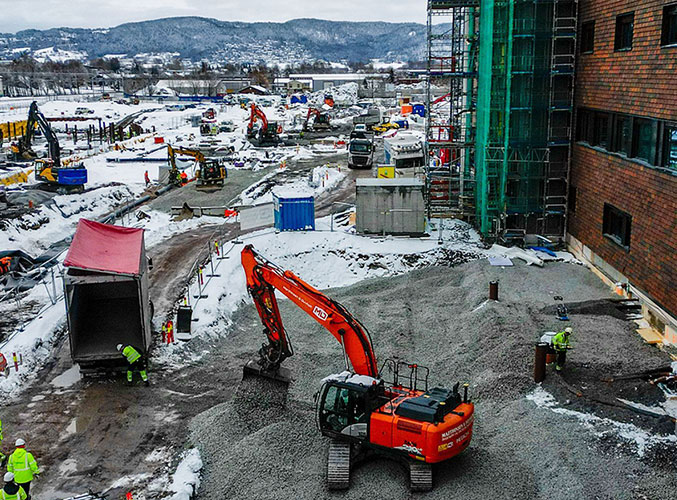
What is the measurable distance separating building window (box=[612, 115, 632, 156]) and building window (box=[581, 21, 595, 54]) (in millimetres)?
3628

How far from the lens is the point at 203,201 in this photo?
41.7 metres

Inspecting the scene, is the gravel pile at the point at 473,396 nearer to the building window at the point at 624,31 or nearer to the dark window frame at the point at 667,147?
the dark window frame at the point at 667,147

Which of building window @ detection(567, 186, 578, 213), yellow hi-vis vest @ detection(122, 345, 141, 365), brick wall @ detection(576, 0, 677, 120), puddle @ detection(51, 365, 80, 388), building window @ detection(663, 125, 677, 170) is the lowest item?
puddle @ detection(51, 365, 80, 388)

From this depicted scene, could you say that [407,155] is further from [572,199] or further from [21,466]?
[21,466]

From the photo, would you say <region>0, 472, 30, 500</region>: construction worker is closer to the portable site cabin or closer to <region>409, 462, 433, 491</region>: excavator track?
<region>409, 462, 433, 491</region>: excavator track

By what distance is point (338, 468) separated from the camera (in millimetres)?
13430

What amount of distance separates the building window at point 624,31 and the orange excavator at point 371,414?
46.9ft

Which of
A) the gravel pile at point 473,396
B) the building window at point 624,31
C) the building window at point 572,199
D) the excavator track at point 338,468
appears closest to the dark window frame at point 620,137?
the building window at point 624,31

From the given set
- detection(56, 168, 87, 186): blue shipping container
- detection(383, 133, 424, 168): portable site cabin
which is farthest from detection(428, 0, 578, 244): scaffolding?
detection(56, 168, 87, 186): blue shipping container

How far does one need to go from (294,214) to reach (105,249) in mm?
11783

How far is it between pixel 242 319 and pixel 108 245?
5.22 meters

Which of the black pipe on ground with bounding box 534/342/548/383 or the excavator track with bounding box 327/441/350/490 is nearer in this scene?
the excavator track with bounding box 327/441/350/490

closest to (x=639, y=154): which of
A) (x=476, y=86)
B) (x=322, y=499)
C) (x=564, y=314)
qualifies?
(x=564, y=314)

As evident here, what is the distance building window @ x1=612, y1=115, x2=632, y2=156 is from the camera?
2281 centimetres
